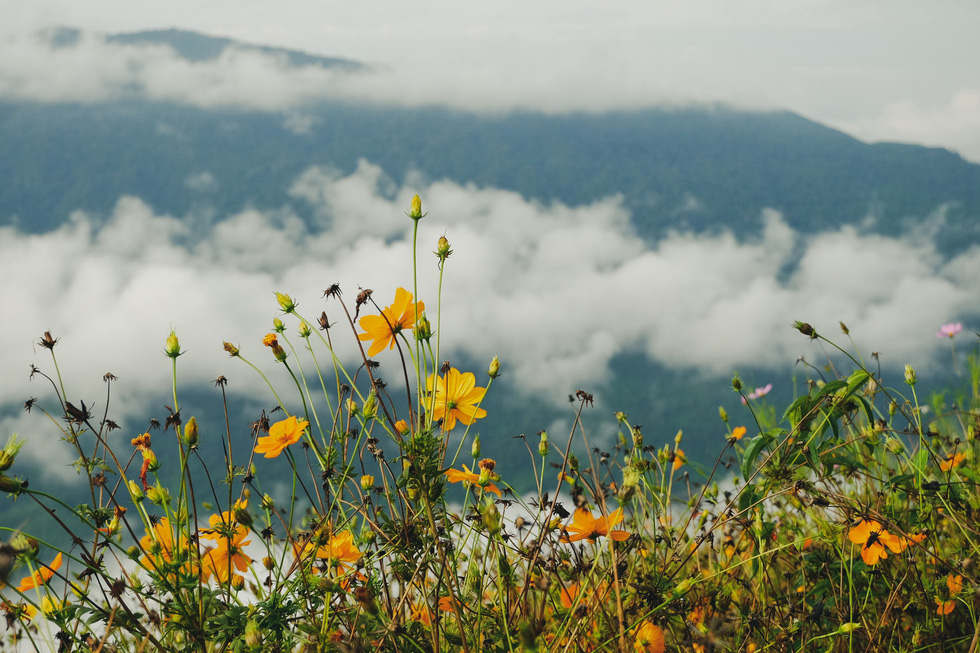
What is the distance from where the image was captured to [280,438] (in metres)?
1.46

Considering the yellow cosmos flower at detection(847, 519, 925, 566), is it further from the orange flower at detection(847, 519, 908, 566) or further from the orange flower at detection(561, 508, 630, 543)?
the orange flower at detection(561, 508, 630, 543)

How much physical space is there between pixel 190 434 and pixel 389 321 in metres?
0.47

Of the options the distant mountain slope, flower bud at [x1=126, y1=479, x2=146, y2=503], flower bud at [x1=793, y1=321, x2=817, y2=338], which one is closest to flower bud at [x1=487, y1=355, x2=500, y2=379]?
flower bud at [x1=126, y1=479, x2=146, y2=503]

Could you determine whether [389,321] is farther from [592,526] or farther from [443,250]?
[592,526]

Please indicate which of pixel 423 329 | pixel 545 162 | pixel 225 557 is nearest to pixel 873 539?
pixel 423 329

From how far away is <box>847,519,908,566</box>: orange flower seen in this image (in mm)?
1482

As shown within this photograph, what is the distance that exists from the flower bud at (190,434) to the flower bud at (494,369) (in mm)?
612

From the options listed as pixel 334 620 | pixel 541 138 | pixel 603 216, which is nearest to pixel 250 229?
pixel 541 138

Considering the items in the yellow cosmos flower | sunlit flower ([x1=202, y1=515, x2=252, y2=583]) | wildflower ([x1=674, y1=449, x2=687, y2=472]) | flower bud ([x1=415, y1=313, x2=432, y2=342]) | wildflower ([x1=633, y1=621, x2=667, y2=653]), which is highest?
flower bud ([x1=415, y1=313, x2=432, y2=342])

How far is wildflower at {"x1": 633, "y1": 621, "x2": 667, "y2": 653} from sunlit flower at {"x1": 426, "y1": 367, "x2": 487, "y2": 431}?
0.56 metres

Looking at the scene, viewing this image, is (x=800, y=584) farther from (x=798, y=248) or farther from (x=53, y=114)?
(x=53, y=114)

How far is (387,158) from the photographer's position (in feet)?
247

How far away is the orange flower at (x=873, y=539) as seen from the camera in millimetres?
1482

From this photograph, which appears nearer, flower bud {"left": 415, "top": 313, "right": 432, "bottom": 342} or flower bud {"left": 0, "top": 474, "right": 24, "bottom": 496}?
flower bud {"left": 0, "top": 474, "right": 24, "bottom": 496}
